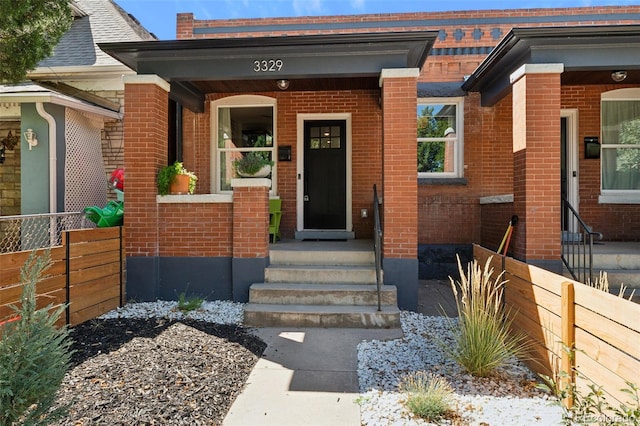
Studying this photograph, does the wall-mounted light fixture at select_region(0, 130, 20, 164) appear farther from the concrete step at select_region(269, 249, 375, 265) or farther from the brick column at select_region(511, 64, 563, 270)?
the brick column at select_region(511, 64, 563, 270)

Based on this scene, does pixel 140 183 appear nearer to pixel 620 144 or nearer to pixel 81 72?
pixel 81 72

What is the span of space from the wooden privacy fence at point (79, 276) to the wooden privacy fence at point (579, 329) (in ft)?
14.5

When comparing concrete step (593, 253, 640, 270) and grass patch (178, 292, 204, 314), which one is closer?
grass patch (178, 292, 204, 314)

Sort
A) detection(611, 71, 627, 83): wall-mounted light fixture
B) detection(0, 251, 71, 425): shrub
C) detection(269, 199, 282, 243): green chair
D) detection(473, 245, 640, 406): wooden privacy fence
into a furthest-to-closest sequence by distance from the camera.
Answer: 1. detection(269, 199, 282, 243): green chair
2. detection(611, 71, 627, 83): wall-mounted light fixture
3. detection(473, 245, 640, 406): wooden privacy fence
4. detection(0, 251, 71, 425): shrub

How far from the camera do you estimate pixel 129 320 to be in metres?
4.66

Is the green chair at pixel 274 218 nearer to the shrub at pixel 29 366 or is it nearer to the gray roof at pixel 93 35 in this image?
the gray roof at pixel 93 35

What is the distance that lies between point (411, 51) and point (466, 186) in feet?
10.3

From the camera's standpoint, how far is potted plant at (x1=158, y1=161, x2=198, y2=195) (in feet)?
18.5


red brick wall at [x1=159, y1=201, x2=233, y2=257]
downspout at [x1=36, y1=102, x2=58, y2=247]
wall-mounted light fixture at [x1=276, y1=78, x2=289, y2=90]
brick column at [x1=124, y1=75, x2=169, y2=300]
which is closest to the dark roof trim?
wall-mounted light fixture at [x1=276, y1=78, x2=289, y2=90]

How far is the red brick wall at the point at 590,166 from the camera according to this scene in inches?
282

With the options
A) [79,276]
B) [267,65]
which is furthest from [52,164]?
[267,65]

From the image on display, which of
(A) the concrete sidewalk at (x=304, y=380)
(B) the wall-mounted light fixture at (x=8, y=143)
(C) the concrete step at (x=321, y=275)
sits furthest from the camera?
(B) the wall-mounted light fixture at (x=8, y=143)

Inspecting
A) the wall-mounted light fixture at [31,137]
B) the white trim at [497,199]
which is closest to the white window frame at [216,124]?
the wall-mounted light fixture at [31,137]

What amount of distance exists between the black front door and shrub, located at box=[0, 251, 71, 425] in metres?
5.70
